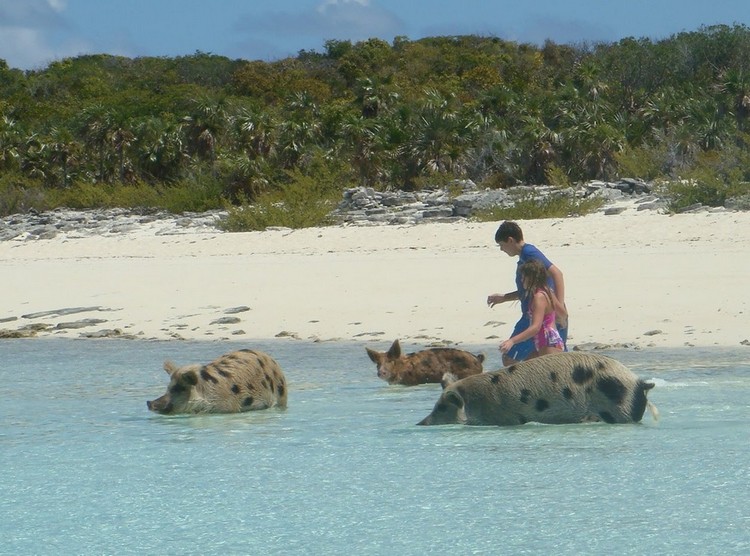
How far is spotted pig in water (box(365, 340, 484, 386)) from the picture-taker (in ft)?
35.1

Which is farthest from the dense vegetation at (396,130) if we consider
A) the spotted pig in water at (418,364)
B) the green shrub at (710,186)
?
the spotted pig in water at (418,364)

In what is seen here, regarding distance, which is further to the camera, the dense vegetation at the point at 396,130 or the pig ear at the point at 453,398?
the dense vegetation at the point at 396,130

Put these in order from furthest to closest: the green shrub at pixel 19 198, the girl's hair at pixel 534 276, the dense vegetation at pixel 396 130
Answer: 1. the green shrub at pixel 19 198
2. the dense vegetation at pixel 396 130
3. the girl's hair at pixel 534 276

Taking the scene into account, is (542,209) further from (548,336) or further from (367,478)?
(367,478)

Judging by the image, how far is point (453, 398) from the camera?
849 centimetres

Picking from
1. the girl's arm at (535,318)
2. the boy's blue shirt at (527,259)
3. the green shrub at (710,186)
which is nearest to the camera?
the girl's arm at (535,318)

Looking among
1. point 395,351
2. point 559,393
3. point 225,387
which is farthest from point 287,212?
point 559,393

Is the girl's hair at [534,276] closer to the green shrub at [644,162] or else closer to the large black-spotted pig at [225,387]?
the large black-spotted pig at [225,387]

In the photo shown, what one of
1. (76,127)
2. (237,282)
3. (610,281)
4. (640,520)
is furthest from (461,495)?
(76,127)

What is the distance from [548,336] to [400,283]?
28.3ft

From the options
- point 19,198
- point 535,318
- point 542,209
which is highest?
point 19,198

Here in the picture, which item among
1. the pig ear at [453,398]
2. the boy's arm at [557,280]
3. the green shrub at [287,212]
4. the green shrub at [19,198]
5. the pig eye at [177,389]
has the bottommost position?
the pig ear at [453,398]

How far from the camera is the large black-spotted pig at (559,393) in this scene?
324 inches

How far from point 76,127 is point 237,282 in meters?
44.4
